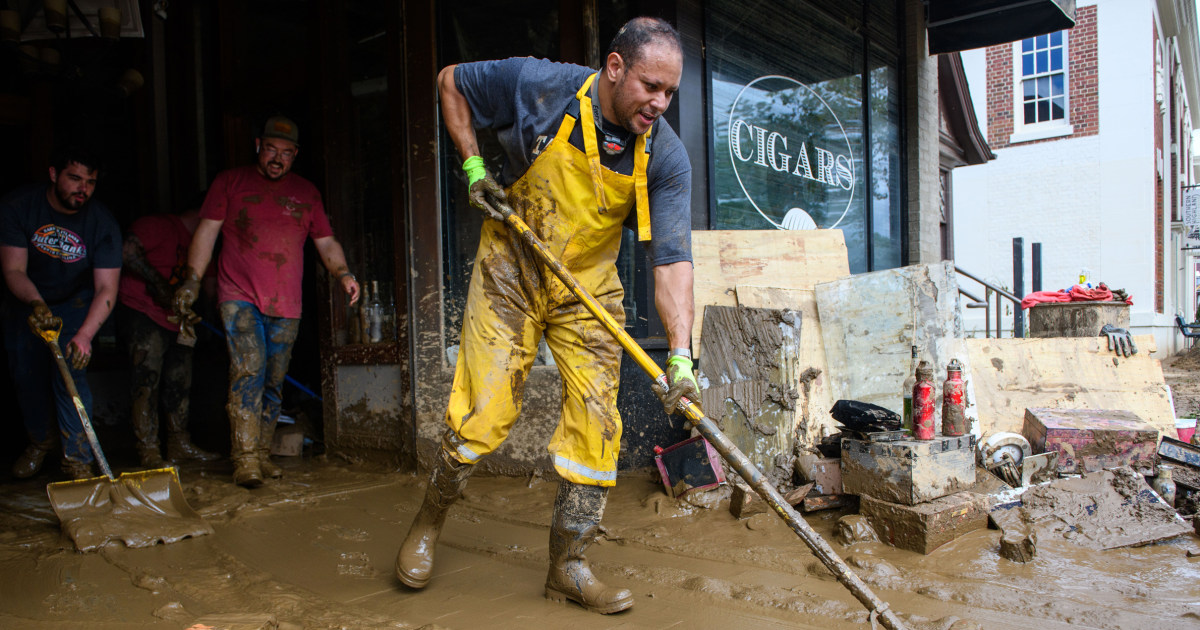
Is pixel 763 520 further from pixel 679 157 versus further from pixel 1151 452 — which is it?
pixel 1151 452

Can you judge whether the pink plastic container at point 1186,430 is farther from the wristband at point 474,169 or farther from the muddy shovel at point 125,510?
the muddy shovel at point 125,510

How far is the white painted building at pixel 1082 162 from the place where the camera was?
43.5ft

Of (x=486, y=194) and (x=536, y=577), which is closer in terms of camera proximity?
(x=486, y=194)

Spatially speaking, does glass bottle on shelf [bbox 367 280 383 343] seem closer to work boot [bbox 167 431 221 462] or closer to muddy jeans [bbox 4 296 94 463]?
work boot [bbox 167 431 221 462]

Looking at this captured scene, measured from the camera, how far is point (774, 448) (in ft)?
11.8

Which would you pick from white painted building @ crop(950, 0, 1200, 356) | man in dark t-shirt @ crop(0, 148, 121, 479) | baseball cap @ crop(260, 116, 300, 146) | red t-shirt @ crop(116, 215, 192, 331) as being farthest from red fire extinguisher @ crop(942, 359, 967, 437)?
white painted building @ crop(950, 0, 1200, 356)

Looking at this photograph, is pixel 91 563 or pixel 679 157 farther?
pixel 91 563

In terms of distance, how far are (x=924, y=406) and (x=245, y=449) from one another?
334cm

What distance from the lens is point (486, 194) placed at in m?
2.40

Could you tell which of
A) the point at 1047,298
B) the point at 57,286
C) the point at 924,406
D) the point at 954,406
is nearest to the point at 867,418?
the point at 924,406

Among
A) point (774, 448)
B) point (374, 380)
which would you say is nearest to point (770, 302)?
point (774, 448)

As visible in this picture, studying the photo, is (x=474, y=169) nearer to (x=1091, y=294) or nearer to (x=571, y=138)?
(x=571, y=138)

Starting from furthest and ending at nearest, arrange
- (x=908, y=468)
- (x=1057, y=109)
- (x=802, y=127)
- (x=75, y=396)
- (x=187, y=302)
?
(x=1057, y=109)
(x=802, y=127)
(x=187, y=302)
(x=75, y=396)
(x=908, y=468)

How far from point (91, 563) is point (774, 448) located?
2.90 metres
